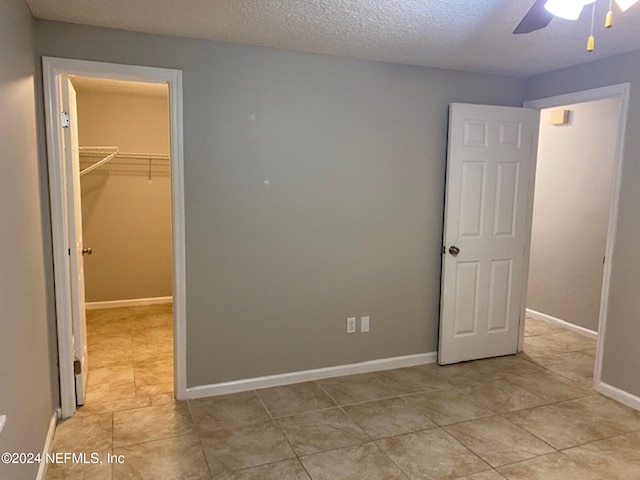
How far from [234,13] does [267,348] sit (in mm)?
2134

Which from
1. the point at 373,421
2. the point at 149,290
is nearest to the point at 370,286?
the point at 373,421

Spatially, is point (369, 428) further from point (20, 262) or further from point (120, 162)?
point (120, 162)

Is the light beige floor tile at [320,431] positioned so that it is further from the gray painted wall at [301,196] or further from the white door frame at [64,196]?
the white door frame at [64,196]

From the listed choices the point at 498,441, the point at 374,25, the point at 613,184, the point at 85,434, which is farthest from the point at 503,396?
the point at 85,434

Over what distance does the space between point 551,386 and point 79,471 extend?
3.08 metres

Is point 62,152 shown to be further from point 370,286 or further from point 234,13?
point 370,286

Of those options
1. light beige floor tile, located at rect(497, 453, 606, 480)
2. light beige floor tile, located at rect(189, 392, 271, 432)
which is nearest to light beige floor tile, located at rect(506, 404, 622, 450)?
light beige floor tile, located at rect(497, 453, 606, 480)

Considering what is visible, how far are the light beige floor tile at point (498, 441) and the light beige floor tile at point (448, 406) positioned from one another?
7 cm

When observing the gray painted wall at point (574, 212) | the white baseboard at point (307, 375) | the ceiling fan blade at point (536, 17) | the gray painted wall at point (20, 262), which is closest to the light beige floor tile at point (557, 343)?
the gray painted wall at point (574, 212)

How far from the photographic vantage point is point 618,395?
316 centimetres

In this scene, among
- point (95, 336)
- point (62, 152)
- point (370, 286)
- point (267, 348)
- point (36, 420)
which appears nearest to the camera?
point (36, 420)

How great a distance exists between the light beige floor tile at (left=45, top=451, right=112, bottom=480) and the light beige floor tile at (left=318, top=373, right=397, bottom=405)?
4.66 ft

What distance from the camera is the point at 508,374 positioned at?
3592 mm

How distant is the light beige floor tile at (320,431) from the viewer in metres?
2.58
